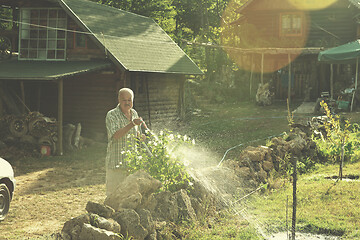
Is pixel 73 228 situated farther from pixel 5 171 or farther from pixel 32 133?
pixel 32 133

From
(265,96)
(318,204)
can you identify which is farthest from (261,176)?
(265,96)

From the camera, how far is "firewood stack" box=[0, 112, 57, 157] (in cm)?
1483

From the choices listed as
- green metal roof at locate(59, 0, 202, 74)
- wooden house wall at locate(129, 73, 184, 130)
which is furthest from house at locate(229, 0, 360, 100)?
wooden house wall at locate(129, 73, 184, 130)

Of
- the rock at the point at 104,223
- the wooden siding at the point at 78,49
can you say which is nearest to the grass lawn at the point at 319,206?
the rock at the point at 104,223

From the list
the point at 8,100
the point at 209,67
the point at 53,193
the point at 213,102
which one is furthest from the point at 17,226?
the point at 209,67

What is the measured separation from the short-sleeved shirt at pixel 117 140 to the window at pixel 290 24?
2411cm

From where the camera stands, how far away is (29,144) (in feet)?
48.8

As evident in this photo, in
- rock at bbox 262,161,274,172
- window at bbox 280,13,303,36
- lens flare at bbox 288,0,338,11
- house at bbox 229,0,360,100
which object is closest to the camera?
rock at bbox 262,161,274,172

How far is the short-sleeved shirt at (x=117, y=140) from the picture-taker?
20.1 ft

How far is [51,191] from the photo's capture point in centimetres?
1022

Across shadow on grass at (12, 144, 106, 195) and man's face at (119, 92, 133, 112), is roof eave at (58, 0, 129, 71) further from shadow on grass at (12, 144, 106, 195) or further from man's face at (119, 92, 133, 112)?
man's face at (119, 92, 133, 112)

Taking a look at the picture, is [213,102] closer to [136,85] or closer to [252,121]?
[252,121]

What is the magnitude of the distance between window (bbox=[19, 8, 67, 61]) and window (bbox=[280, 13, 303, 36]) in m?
15.5

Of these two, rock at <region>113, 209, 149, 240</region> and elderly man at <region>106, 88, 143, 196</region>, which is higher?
elderly man at <region>106, 88, 143, 196</region>
